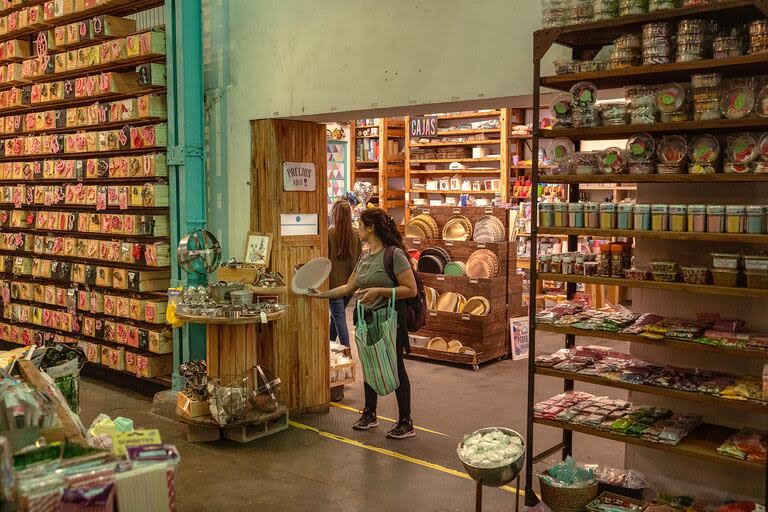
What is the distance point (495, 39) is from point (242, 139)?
92.1 inches

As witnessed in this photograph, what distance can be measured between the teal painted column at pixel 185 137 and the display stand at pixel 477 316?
8.02 feet

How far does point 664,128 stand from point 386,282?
2251 mm

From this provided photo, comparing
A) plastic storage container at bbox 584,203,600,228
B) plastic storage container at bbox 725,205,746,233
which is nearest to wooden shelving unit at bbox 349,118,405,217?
plastic storage container at bbox 584,203,600,228

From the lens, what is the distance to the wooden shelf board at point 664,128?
9.81ft

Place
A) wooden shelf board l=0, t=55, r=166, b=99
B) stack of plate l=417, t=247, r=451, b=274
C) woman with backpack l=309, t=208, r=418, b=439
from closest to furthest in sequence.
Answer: woman with backpack l=309, t=208, r=418, b=439, wooden shelf board l=0, t=55, r=166, b=99, stack of plate l=417, t=247, r=451, b=274

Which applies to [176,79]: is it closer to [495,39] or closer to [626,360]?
[495,39]

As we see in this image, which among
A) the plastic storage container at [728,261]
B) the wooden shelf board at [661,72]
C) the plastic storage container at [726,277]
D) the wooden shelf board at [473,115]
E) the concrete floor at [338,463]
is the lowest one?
the concrete floor at [338,463]

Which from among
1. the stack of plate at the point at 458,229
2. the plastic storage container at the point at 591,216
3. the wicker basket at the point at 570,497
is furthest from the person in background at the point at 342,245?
the wicker basket at the point at 570,497

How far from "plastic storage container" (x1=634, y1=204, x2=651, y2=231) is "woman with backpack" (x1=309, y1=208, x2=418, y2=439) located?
1.85 meters

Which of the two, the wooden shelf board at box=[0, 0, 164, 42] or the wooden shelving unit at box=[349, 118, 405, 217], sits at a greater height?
the wooden shelf board at box=[0, 0, 164, 42]

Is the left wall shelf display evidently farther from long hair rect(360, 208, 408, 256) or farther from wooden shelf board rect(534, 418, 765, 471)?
wooden shelf board rect(534, 418, 765, 471)

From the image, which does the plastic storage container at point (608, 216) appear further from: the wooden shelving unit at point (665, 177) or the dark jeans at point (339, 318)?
the dark jeans at point (339, 318)

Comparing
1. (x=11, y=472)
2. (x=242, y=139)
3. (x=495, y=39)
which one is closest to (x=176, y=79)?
(x=242, y=139)

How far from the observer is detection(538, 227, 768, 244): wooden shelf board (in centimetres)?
303
